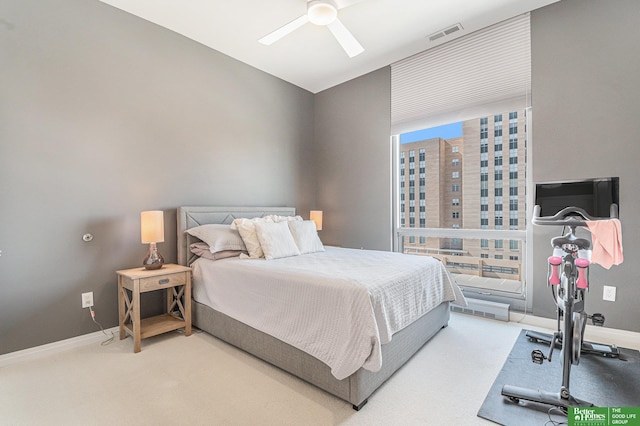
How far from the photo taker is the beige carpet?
1.70m

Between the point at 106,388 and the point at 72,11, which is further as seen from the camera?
the point at 72,11

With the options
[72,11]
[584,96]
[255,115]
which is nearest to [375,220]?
[255,115]

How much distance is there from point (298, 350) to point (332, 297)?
0.49 metres

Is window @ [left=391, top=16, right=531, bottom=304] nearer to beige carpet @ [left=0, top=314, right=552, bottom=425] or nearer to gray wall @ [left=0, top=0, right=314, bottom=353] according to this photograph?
beige carpet @ [left=0, top=314, right=552, bottom=425]

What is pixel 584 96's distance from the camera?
9.04 feet

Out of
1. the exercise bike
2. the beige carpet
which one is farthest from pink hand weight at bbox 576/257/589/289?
the beige carpet

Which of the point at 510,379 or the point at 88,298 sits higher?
the point at 88,298

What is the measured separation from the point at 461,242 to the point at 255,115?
10.5ft

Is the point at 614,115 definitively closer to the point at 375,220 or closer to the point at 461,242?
the point at 461,242

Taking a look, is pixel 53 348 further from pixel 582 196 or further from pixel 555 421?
pixel 582 196

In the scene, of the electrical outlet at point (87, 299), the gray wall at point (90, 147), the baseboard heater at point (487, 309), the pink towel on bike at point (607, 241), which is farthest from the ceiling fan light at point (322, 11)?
the electrical outlet at point (87, 299)

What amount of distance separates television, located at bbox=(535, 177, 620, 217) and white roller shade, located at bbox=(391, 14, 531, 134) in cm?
121

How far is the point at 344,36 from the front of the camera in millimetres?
2760

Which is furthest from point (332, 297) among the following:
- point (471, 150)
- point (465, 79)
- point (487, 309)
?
point (465, 79)
